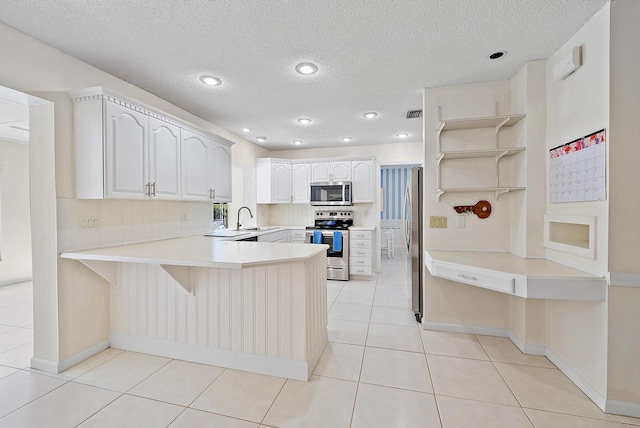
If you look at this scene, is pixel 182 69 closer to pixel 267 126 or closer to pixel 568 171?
pixel 267 126

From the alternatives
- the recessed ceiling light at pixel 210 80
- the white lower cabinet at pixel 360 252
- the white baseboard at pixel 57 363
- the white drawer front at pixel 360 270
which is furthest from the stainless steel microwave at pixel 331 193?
the white baseboard at pixel 57 363

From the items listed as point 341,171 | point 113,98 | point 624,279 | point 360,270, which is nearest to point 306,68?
point 113,98

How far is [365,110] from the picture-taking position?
11.1 ft

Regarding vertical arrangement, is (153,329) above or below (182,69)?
below

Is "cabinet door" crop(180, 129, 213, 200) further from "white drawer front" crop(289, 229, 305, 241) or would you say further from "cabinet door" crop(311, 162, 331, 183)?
"cabinet door" crop(311, 162, 331, 183)

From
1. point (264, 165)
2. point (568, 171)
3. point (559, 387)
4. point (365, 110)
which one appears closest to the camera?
point (559, 387)

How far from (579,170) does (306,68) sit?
2.18m

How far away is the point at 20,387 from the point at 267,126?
11.6 feet

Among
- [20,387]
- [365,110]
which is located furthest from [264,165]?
[20,387]

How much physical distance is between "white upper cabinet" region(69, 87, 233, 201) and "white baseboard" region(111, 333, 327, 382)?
1267mm

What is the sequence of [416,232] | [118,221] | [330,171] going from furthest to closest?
[330,171]
[416,232]
[118,221]

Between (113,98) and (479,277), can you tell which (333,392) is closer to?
(479,277)

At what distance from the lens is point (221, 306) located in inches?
85.0

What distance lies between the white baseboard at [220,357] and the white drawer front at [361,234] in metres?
2.42
